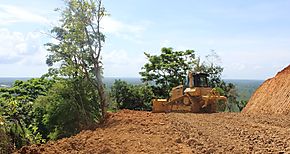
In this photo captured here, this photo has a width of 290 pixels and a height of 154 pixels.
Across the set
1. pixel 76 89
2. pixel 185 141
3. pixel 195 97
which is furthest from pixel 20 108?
pixel 185 141

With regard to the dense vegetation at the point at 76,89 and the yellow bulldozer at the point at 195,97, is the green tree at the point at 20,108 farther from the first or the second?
the yellow bulldozer at the point at 195,97

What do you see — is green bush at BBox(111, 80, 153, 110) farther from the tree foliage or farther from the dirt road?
the dirt road

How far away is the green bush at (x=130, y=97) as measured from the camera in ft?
116

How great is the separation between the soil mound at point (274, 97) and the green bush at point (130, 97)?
41.0 ft

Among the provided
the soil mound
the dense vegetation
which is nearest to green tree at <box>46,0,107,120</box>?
the dense vegetation

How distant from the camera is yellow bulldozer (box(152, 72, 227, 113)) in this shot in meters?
19.3

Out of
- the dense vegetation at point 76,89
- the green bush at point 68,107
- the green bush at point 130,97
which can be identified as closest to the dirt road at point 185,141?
the dense vegetation at point 76,89

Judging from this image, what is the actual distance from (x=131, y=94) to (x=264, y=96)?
14.8 metres

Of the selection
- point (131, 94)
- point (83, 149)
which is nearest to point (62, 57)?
point (131, 94)

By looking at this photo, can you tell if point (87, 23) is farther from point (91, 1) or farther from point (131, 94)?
point (131, 94)

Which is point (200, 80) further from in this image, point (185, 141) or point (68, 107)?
point (185, 141)

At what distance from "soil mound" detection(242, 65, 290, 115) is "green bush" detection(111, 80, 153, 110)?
12482 mm

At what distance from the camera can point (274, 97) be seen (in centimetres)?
2148

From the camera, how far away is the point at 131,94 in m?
35.3
